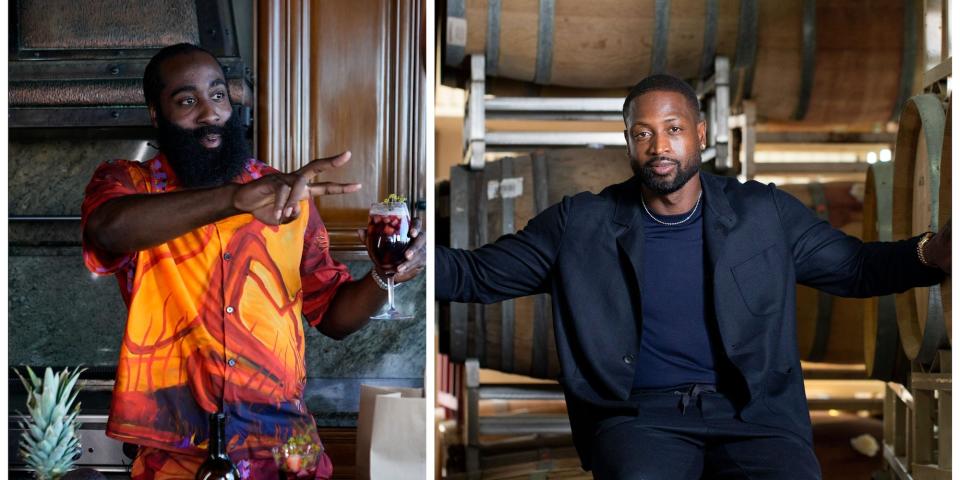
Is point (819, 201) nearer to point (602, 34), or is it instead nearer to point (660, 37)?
point (660, 37)

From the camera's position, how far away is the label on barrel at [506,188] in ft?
11.5

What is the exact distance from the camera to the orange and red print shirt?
2.12 meters

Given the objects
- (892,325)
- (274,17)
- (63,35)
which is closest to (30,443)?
(63,35)

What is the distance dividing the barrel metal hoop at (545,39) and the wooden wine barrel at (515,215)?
281mm

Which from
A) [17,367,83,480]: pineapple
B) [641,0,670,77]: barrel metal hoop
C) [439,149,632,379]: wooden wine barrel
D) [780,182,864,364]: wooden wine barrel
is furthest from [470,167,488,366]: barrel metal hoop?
[17,367,83,480]: pineapple

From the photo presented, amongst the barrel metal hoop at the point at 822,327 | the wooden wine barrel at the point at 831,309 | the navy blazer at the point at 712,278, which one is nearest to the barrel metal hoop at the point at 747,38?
the wooden wine barrel at the point at 831,309

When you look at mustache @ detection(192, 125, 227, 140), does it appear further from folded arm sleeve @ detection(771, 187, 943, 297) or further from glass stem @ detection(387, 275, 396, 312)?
folded arm sleeve @ detection(771, 187, 943, 297)

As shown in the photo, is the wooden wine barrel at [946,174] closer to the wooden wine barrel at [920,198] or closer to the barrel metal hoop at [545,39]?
the wooden wine barrel at [920,198]

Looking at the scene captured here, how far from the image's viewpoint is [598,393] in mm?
2283

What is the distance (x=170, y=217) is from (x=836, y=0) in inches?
99.0

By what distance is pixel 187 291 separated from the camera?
2117 millimetres

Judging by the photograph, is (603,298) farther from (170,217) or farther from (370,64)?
(170,217)

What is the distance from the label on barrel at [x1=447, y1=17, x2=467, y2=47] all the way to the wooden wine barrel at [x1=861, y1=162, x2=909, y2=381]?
4.48 feet

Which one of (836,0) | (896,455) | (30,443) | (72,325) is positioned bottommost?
(896,455)
